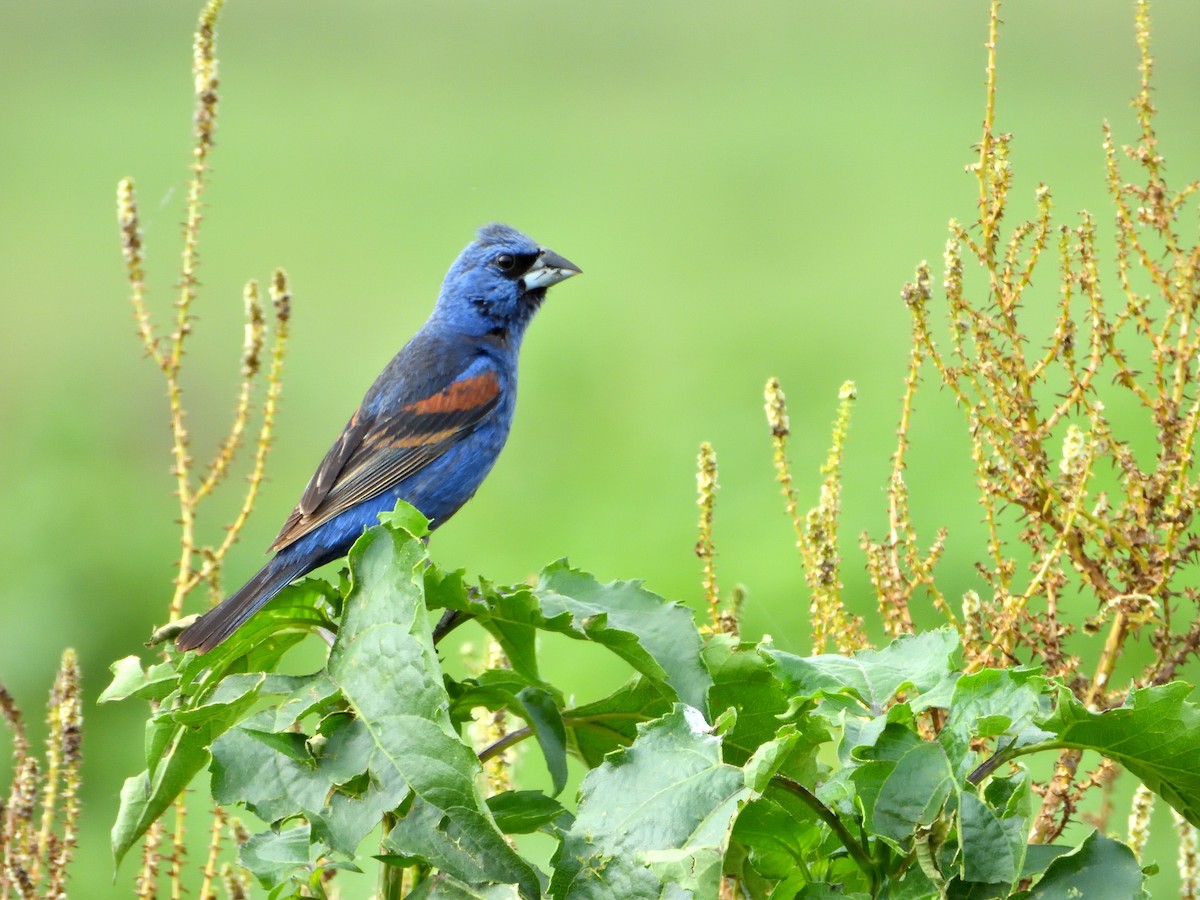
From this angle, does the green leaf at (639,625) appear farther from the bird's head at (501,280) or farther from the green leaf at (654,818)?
the bird's head at (501,280)

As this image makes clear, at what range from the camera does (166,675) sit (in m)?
1.56

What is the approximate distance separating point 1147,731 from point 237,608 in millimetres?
1332

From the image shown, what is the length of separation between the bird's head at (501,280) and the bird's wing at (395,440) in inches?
10.3

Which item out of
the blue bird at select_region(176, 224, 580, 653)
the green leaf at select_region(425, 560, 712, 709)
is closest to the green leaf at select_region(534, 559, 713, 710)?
the green leaf at select_region(425, 560, 712, 709)

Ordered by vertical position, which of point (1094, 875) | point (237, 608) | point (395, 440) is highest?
point (395, 440)

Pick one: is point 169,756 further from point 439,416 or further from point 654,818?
point 439,416

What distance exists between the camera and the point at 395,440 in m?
3.42

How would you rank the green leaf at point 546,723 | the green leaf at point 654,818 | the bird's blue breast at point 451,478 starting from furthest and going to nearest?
the bird's blue breast at point 451,478 < the green leaf at point 546,723 < the green leaf at point 654,818

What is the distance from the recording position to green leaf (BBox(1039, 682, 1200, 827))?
131 centimetres

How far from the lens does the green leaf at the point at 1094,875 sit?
1266mm

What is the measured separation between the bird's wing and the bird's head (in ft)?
0.86

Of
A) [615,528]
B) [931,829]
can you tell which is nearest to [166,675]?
[931,829]

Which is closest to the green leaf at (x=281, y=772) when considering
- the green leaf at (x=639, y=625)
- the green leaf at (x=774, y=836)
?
the green leaf at (x=639, y=625)

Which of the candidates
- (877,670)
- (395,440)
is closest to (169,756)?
(877,670)
